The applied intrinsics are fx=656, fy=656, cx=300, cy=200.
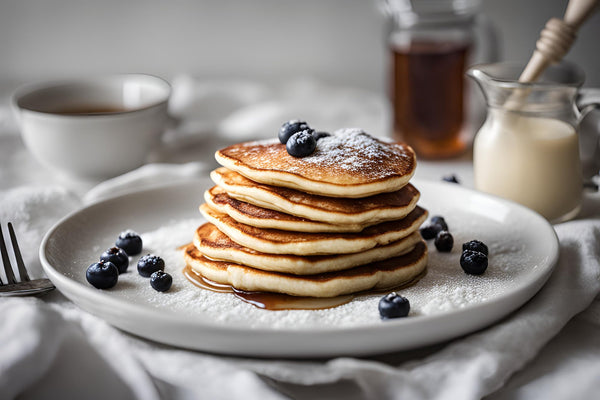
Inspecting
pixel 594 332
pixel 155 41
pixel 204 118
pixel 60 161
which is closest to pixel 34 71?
pixel 155 41

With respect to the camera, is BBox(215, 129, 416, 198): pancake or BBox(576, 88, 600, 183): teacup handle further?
BBox(576, 88, 600, 183): teacup handle

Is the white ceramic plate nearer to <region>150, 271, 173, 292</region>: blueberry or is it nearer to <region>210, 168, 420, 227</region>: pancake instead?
<region>150, 271, 173, 292</region>: blueberry

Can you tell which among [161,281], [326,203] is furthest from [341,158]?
[161,281]

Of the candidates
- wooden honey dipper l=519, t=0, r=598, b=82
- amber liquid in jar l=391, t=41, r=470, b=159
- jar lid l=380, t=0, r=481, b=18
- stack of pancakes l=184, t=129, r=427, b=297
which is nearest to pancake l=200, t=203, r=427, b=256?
stack of pancakes l=184, t=129, r=427, b=297

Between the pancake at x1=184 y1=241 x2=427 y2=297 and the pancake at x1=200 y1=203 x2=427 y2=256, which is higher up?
the pancake at x1=200 y1=203 x2=427 y2=256

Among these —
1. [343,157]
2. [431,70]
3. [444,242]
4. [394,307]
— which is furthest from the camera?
[431,70]

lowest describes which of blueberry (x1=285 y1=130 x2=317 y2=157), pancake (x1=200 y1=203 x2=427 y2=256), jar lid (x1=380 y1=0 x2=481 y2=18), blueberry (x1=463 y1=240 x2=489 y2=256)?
blueberry (x1=463 y1=240 x2=489 y2=256)

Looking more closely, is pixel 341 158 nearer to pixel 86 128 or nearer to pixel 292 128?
pixel 292 128
